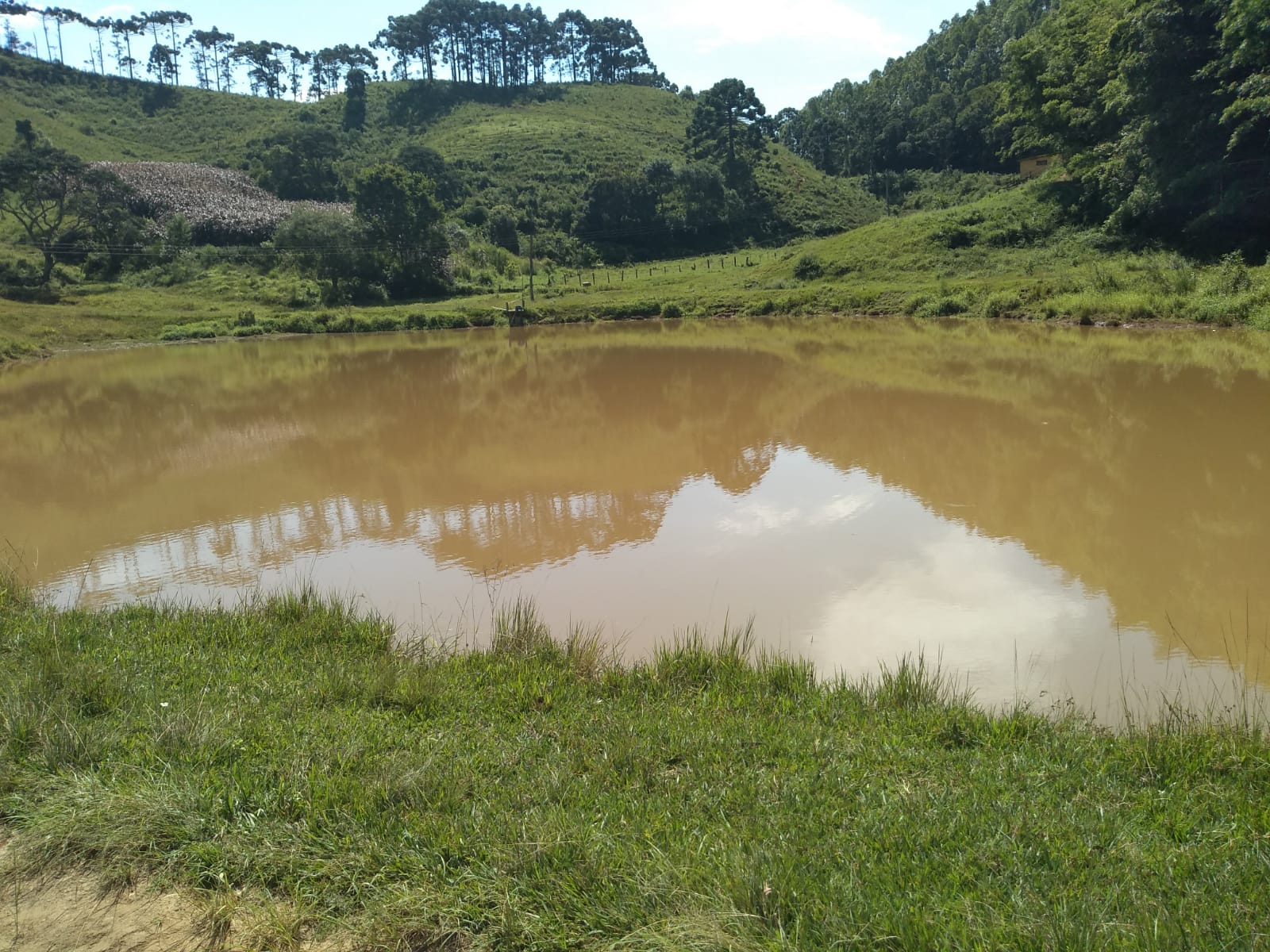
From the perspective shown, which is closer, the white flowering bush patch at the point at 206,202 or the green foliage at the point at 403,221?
the green foliage at the point at 403,221

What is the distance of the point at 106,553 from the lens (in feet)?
30.2

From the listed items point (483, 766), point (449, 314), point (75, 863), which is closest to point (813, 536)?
point (483, 766)

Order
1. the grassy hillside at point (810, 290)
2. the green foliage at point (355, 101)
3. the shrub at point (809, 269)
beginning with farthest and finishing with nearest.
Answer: the green foliage at point (355, 101) → the shrub at point (809, 269) → the grassy hillside at point (810, 290)

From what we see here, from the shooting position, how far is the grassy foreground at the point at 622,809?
8.21ft

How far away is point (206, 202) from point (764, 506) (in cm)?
5858

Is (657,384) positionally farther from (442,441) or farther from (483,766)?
(483,766)

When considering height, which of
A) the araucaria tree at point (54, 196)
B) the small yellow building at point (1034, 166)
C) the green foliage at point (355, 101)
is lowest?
the araucaria tree at point (54, 196)

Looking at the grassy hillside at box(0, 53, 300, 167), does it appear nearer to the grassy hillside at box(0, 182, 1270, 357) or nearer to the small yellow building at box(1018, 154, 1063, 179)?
the grassy hillside at box(0, 182, 1270, 357)

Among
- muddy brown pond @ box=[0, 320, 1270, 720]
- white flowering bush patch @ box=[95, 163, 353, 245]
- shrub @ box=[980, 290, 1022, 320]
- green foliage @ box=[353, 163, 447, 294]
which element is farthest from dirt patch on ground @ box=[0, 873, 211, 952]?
white flowering bush patch @ box=[95, 163, 353, 245]

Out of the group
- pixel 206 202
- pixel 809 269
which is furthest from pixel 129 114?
pixel 809 269

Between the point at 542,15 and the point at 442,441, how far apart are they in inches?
4314

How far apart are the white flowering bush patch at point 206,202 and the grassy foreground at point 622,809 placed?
185 ft

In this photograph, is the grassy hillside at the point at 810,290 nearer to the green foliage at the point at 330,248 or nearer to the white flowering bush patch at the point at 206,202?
the green foliage at the point at 330,248

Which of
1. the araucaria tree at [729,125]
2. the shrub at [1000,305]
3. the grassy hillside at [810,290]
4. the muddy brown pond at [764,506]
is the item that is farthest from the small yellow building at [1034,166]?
the muddy brown pond at [764,506]
